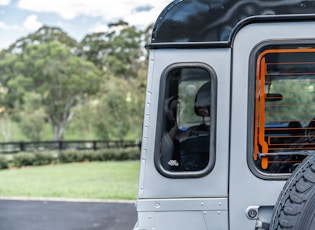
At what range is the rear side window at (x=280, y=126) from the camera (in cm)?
239

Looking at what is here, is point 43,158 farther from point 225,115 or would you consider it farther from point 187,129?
point 225,115

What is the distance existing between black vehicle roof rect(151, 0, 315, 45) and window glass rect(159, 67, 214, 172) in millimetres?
207

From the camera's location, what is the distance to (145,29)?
2802cm

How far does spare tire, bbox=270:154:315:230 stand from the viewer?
75.9 inches

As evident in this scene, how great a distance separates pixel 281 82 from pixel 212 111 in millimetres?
692

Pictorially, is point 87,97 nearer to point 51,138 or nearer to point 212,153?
point 51,138

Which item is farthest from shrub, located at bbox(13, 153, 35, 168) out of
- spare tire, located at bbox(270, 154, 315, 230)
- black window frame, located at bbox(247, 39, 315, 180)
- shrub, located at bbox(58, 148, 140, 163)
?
spare tire, located at bbox(270, 154, 315, 230)

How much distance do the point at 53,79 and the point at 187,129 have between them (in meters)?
26.0

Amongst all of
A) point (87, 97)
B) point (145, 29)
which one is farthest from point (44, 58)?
point (145, 29)

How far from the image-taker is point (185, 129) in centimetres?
262

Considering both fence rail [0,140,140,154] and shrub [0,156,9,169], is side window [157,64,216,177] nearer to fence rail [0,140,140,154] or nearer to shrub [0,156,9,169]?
shrub [0,156,9,169]

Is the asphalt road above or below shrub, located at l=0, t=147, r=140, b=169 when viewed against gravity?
below

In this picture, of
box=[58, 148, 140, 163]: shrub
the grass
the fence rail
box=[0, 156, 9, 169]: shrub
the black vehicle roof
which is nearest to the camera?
the black vehicle roof

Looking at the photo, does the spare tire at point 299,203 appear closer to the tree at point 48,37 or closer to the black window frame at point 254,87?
the black window frame at point 254,87
